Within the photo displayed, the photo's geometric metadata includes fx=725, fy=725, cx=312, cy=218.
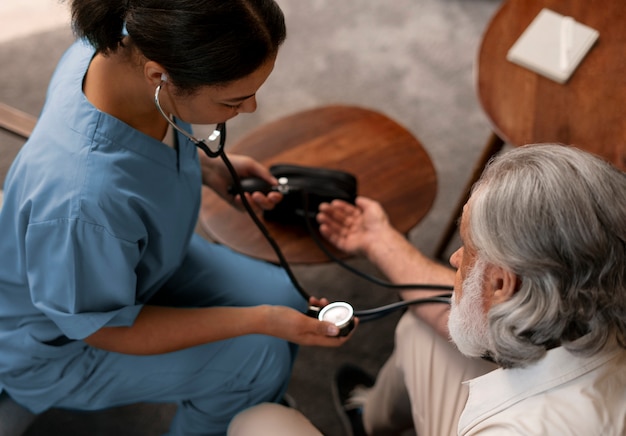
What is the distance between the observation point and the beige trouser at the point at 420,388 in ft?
4.34

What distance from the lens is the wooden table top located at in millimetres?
1651

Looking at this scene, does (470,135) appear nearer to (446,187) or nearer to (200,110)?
(446,187)

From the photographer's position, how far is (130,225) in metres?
1.20

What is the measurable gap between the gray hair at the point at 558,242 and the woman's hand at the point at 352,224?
2.08ft

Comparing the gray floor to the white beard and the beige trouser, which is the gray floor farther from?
the white beard

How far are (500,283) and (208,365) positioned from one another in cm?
68

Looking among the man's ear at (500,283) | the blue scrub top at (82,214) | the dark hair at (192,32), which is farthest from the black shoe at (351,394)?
the dark hair at (192,32)

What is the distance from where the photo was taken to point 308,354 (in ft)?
6.42

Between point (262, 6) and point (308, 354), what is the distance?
1.12m

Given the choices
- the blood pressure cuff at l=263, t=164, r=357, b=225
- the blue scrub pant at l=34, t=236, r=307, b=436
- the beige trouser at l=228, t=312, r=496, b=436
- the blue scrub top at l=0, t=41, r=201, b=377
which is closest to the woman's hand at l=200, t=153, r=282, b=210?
the blood pressure cuff at l=263, t=164, r=357, b=225

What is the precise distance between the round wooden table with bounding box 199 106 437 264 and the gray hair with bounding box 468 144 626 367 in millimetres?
714

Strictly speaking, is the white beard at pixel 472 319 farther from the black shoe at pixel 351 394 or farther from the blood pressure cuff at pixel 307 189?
the black shoe at pixel 351 394

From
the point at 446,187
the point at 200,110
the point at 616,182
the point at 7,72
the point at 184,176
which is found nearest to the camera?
the point at 616,182

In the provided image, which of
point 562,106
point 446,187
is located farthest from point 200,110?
point 446,187
